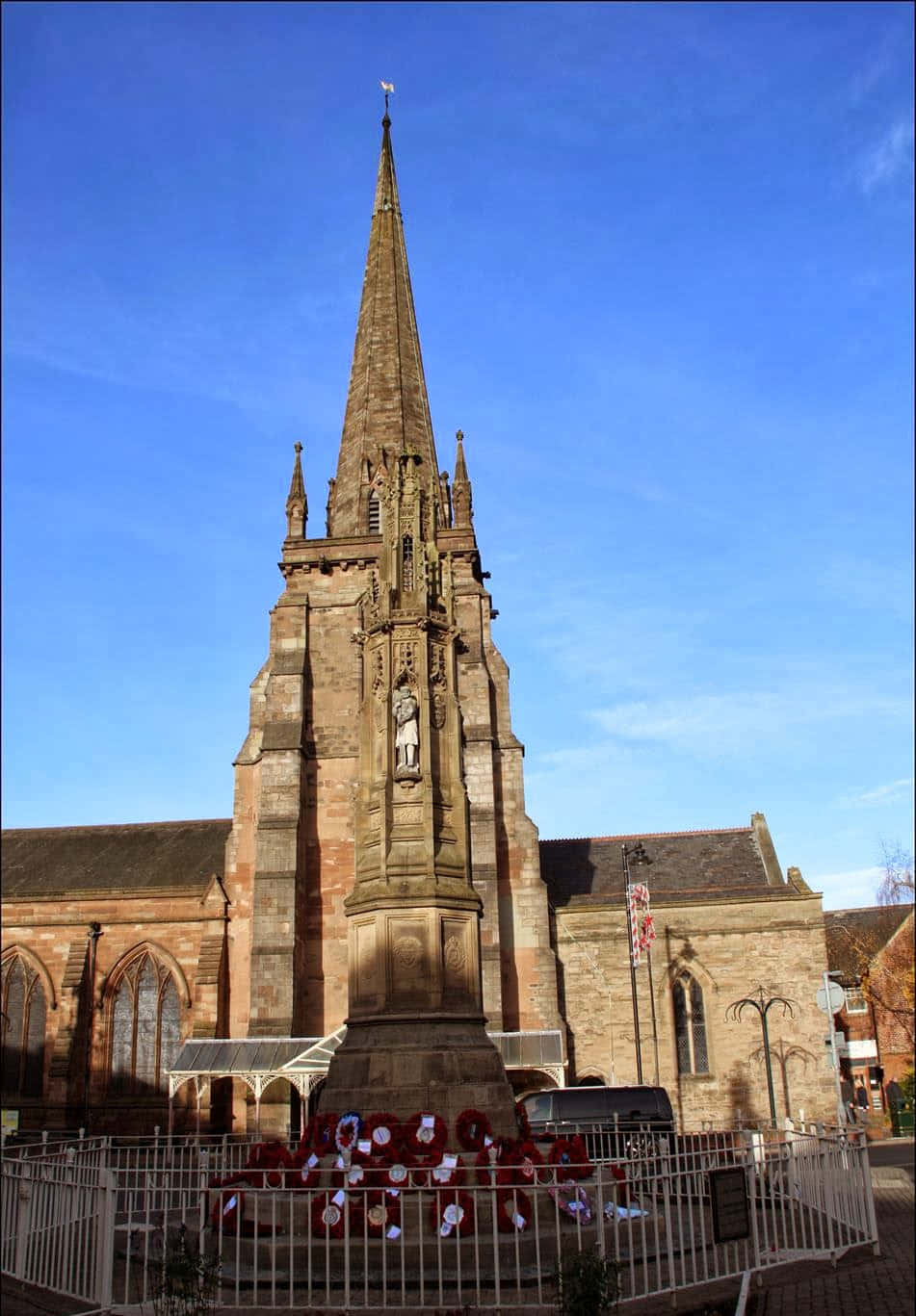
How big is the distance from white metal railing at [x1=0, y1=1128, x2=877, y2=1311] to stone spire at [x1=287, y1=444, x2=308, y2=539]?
23441 millimetres

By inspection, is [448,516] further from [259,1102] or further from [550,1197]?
[550,1197]

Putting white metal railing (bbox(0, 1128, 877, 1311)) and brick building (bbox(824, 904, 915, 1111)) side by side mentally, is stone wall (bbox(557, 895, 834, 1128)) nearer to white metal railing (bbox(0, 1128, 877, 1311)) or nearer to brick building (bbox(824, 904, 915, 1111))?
brick building (bbox(824, 904, 915, 1111))

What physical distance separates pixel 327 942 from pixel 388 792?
15673 mm

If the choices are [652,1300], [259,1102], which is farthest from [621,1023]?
[652,1300]

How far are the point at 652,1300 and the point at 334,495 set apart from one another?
29297 mm

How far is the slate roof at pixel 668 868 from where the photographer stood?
31062 millimetres

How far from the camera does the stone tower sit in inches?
492

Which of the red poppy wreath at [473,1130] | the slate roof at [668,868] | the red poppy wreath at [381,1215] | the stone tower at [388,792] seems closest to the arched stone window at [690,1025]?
the slate roof at [668,868]

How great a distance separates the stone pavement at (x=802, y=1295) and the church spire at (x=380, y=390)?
25.5 m

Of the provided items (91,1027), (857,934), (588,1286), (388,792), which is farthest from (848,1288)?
(857,934)

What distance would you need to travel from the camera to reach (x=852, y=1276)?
1067 cm

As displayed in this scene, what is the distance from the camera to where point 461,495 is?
1323 inches

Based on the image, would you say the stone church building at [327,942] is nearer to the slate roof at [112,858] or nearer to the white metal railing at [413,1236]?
the slate roof at [112,858]

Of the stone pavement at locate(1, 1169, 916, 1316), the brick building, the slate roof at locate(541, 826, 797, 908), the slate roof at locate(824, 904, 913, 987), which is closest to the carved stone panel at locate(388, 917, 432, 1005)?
the stone pavement at locate(1, 1169, 916, 1316)
